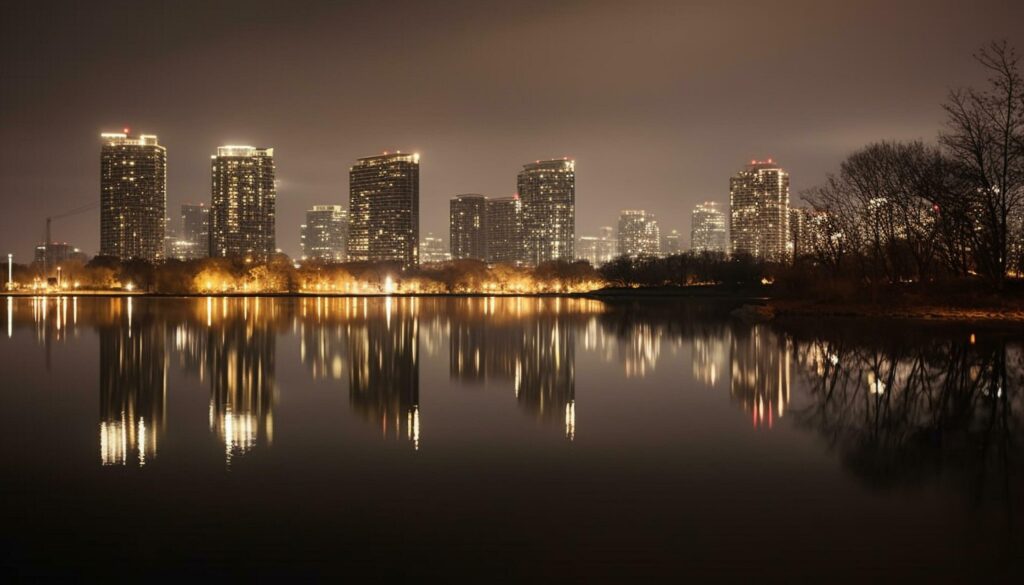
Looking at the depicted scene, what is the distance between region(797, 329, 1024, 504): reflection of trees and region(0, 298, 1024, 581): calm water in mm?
74

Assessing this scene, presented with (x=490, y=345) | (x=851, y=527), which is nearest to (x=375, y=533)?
(x=851, y=527)

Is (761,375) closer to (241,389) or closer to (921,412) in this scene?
(921,412)

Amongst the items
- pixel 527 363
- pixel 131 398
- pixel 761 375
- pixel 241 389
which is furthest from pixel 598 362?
pixel 131 398

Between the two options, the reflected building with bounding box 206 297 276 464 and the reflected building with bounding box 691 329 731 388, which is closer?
the reflected building with bounding box 206 297 276 464

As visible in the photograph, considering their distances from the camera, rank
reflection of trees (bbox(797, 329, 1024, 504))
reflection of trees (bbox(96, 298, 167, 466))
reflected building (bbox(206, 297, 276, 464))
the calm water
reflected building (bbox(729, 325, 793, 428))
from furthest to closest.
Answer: reflected building (bbox(729, 325, 793, 428))
reflected building (bbox(206, 297, 276, 464))
reflection of trees (bbox(96, 298, 167, 466))
reflection of trees (bbox(797, 329, 1024, 504))
the calm water

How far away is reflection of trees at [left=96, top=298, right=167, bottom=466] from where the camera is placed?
1167cm

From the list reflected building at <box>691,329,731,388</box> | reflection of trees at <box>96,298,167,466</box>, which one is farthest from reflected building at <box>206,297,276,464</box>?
reflected building at <box>691,329,731,388</box>

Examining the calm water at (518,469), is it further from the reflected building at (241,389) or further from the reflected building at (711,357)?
the reflected building at (711,357)

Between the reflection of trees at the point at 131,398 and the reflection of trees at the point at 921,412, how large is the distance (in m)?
10.7

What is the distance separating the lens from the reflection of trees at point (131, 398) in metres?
11.7

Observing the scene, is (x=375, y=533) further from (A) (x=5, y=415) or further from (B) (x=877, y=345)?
(B) (x=877, y=345)

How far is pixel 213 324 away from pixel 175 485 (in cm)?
3513

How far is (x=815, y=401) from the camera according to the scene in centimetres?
1597

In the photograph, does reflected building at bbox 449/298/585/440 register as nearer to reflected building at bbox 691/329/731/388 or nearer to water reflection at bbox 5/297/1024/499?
water reflection at bbox 5/297/1024/499
